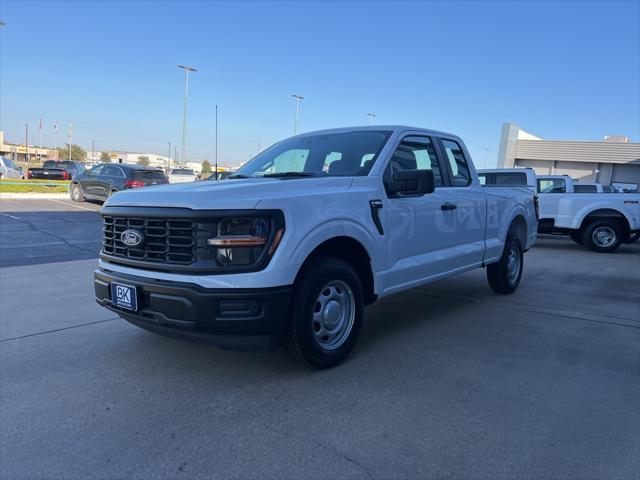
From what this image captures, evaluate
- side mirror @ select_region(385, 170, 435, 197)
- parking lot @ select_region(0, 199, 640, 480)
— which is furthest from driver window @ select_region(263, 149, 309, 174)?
parking lot @ select_region(0, 199, 640, 480)

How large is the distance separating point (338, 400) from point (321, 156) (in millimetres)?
2341

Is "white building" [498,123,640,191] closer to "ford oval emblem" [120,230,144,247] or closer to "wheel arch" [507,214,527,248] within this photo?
"wheel arch" [507,214,527,248]

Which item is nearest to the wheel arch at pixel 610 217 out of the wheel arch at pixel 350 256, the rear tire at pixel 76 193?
the wheel arch at pixel 350 256

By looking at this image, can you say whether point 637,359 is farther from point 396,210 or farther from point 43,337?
point 43,337

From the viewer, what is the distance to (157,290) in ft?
10.6

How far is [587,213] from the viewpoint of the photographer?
492 inches

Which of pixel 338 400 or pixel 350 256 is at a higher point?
pixel 350 256

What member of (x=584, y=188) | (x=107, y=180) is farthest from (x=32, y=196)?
(x=584, y=188)

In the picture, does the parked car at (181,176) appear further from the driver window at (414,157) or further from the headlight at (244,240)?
the headlight at (244,240)

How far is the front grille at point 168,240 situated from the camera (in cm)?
320

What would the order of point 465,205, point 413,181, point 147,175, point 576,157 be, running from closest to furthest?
1. point 413,181
2. point 465,205
3. point 147,175
4. point 576,157

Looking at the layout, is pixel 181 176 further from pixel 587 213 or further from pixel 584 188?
pixel 587 213

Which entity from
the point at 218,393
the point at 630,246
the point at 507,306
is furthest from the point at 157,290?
the point at 630,246

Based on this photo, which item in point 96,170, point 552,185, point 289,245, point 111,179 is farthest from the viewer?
point 96,170
